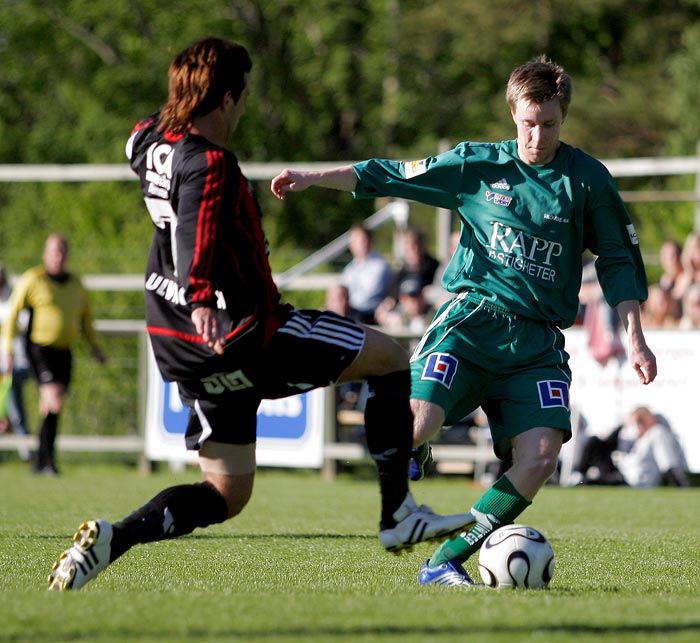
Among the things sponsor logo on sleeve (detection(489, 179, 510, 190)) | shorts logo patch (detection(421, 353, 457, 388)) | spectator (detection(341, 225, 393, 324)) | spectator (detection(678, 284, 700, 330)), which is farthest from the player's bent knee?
spectator (detection(341, 225, 393, 324))

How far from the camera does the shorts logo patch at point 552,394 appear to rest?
17.8 feet

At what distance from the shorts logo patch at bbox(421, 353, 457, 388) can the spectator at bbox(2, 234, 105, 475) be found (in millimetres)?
8377

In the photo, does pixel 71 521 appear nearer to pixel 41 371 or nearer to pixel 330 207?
pixel 41 371

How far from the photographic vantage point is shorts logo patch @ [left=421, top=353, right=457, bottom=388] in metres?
5.43

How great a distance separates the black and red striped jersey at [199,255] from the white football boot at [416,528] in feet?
2.58

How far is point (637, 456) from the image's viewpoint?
12.2 meters

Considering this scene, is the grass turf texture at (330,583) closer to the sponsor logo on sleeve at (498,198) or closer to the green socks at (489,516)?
the green socks at (489,516)

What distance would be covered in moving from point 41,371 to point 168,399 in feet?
4.27

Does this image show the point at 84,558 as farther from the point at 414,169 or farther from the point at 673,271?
the point at 673,271

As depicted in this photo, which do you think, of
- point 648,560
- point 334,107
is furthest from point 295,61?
point 648,560

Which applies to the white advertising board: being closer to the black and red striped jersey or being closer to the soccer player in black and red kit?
the soccer player in black and red kit

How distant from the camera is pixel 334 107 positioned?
33.8 m

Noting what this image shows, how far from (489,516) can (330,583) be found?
0.70 meters

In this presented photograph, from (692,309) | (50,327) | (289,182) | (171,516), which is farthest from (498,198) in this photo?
(50,327)
